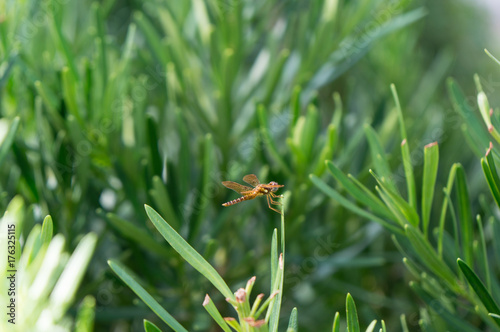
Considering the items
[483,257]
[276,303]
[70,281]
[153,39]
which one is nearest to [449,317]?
[483,257]

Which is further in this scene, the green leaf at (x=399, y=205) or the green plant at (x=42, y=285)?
the green leaf at (x=399, y=205)

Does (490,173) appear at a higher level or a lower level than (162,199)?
higher

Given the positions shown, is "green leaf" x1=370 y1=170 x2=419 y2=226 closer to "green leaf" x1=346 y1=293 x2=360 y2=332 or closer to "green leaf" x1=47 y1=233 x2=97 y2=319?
"green leaf" x1=346 y1=293 x2=360 y2=332

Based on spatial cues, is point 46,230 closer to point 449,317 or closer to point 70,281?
point 70,281

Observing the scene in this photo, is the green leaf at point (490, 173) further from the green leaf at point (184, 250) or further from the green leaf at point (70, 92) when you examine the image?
the green leaf at point (70, 92)

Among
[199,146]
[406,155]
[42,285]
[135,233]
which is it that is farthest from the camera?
[199,146]

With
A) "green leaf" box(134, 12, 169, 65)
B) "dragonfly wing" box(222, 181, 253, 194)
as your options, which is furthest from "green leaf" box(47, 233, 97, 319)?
"green leaf" box(134, 12, 169, 65)

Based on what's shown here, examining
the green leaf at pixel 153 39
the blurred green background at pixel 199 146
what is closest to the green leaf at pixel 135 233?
the blurred green background at pixel 199 146
